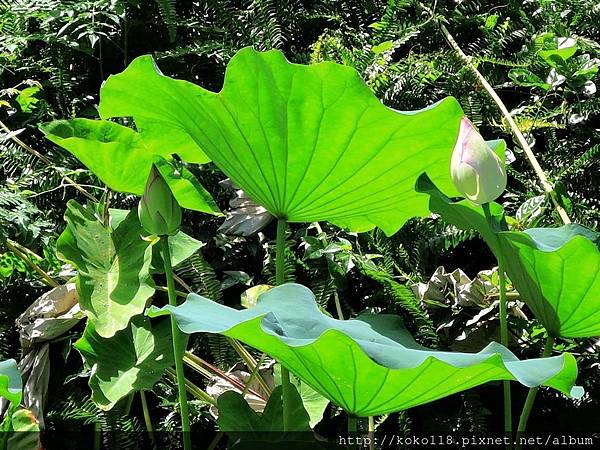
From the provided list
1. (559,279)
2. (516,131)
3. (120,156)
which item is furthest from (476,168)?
(516,131)

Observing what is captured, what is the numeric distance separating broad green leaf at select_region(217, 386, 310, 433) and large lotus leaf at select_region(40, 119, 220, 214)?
356 millimetres

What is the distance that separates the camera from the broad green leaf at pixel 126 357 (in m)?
1.24

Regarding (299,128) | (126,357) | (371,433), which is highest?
(299,128)

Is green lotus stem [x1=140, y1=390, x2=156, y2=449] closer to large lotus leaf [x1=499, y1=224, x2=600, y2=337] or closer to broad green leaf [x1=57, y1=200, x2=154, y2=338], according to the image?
broad green leaf [x1=57, y1=200, x2=154, y2=338]

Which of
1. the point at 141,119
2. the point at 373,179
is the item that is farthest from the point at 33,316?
the point at 373,179

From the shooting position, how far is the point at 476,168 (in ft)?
2.99

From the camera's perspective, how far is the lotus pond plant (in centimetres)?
82

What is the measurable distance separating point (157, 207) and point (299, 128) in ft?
0.72

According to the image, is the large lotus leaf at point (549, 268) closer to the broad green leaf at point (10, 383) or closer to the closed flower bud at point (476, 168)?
the closed flower bud at point (476, 168)

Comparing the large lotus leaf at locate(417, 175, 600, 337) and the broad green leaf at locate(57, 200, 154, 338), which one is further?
the broad green leaf at locate(57, 200, 154, 338)

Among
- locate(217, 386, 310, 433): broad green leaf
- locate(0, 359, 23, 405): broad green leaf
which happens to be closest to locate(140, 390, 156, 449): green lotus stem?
locate(217, 386, 310, 433): broad green leaf

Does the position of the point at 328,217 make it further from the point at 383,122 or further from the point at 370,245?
the point at 370,245

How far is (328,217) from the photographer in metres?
1.17

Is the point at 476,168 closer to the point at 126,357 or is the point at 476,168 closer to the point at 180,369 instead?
the point at 180,369
